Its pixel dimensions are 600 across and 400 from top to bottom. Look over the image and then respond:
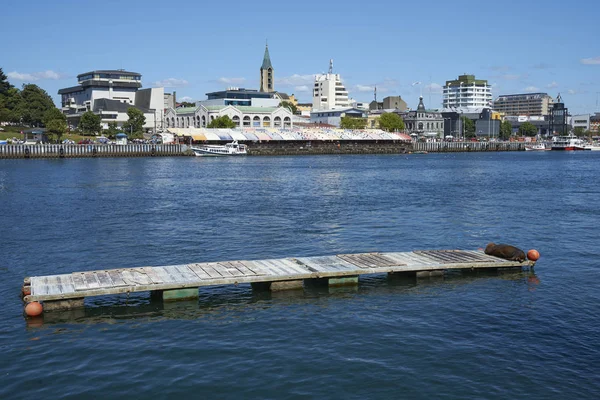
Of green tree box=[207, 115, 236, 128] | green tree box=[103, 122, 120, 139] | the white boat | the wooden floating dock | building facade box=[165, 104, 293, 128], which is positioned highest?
building facade box=[165, 104, 293, 128]

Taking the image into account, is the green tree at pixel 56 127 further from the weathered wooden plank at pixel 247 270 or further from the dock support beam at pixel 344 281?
the dock support beam at pixel 344 281

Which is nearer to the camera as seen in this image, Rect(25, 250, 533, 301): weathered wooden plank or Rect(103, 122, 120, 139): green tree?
Rect(25, 250, 533, 301): weathered wooden plank

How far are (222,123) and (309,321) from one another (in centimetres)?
16245

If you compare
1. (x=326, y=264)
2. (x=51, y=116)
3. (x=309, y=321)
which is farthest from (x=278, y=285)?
(x=51, y=116)

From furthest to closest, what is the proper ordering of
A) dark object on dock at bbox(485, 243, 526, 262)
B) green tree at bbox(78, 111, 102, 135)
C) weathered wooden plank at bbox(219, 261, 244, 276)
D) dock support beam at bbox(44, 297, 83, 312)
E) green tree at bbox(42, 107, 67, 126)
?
1. green tree at bbox(78, 111, 102, 135)
2. green tree at bbox(42, 107, 67, 126)
3. dark object on dock at bbox(485, 243, 526, 262)
4. weathered wooden plank at bbox(219, 261, 244, 276)
5. dock support beam at bbox(44, 297, 83, 312)

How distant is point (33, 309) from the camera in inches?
840

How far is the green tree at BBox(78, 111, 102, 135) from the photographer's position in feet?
560

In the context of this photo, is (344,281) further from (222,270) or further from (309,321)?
(222,270)

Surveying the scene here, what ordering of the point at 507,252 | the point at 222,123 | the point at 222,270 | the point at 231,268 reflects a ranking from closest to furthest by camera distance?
the point at 222,270
the point at 231,268
the point at 507,252
the point at 222,123

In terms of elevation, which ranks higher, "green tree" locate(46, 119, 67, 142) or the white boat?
"green tree" locate(46, 119, 67, 142)

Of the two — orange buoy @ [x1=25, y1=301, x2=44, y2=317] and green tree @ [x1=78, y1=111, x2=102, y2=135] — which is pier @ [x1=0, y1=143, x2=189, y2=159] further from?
orange buoy @ [x1=25, y1=301, x2=44, y2=317]

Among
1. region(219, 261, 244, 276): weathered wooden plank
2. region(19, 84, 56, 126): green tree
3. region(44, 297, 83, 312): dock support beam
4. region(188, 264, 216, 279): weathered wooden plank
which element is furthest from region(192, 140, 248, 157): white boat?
region(44, 297, 83, 312): dock support beam

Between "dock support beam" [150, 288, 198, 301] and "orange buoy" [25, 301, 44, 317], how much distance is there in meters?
4.06

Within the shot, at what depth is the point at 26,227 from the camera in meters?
40.9
